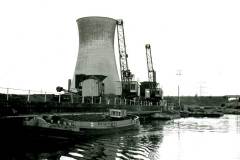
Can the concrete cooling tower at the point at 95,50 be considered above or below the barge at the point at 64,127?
above

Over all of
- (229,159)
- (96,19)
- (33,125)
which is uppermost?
(96,19)

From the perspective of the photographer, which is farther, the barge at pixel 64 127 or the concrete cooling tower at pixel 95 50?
the concrete cooling tower at pixel 95 50

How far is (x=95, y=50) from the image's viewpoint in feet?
190

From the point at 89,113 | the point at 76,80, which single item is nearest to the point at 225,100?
the point at 76,80

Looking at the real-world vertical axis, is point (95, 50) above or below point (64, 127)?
above

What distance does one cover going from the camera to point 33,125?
24.2 m

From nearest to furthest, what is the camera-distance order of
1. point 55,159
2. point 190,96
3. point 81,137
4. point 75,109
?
point 55,159
point 81,137
point 75,109
point 190,96

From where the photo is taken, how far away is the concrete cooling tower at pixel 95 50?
187 feet

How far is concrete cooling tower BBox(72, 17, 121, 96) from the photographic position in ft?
187

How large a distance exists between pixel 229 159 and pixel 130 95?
5001cm

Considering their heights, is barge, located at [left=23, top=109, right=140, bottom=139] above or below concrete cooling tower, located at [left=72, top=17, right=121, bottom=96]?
below

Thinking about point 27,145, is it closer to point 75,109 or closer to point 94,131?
point 94,131

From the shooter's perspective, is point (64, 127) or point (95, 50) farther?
point (95, 50)

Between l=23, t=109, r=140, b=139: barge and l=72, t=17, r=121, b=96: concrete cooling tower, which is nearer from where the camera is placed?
l=23, t=109, r=140, b=139: barge
